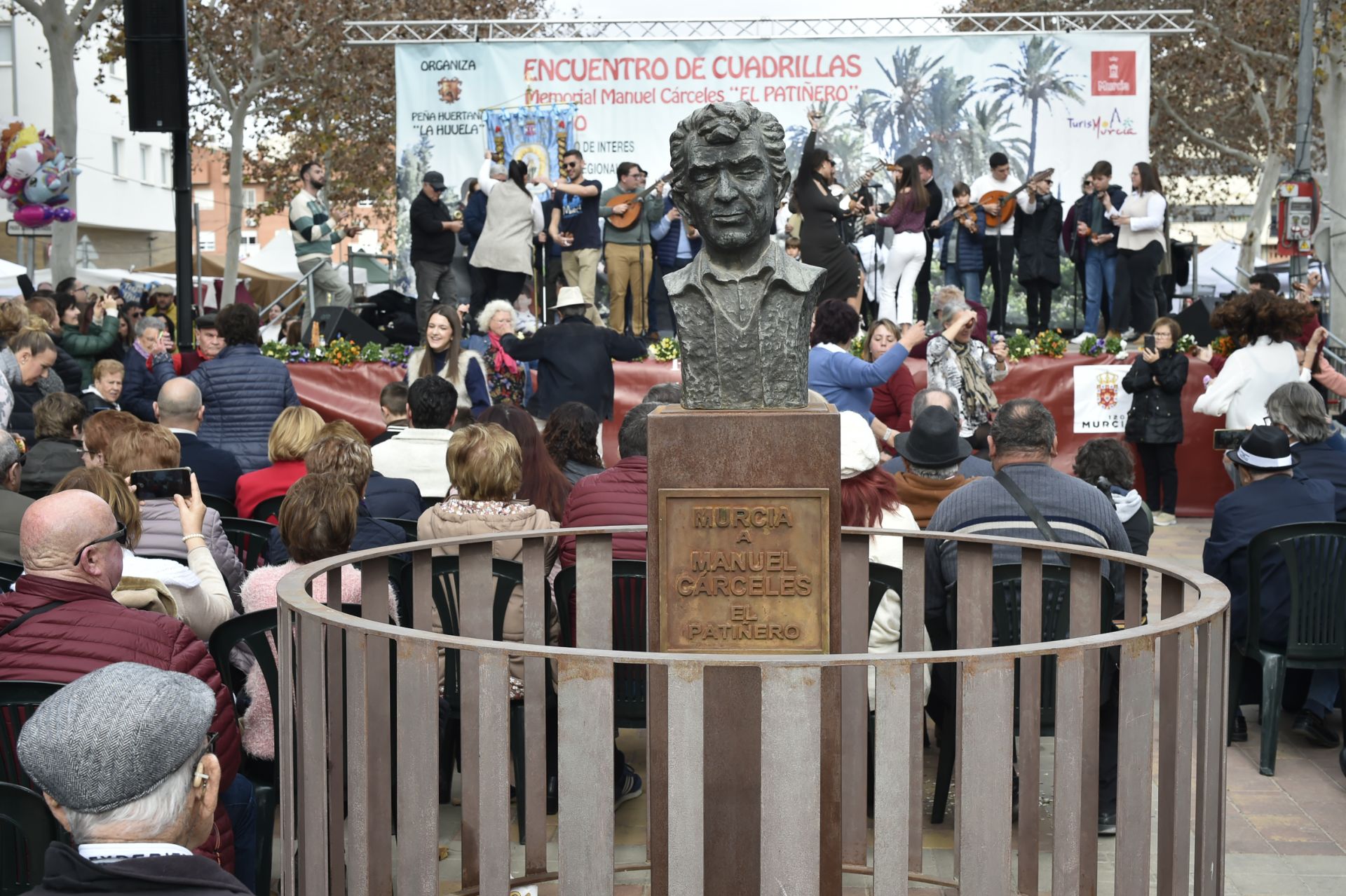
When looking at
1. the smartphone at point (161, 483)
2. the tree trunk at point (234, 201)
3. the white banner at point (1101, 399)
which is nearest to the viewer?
the smartphone at point (161, 483)

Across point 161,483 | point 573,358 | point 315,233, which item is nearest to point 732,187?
point 161,483

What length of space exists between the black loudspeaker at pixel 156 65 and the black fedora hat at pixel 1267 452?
646 centimetres

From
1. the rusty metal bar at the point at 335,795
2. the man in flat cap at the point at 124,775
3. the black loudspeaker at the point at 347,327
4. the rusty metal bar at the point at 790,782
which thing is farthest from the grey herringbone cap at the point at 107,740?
the black loudspeaker at the point at 347,327

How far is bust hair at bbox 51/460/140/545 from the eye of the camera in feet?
15.2

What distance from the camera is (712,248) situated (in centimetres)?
433

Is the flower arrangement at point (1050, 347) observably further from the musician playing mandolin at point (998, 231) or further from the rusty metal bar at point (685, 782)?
the rusty metal bar at point (685, 782)

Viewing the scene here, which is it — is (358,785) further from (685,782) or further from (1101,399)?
(1101,399)

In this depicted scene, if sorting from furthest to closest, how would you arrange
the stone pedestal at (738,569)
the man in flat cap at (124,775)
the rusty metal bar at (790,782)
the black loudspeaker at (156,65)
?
1. the black loudspeaker at (156,65)
2. the stone pedestal at (738,569)
3. the rusty metal bar at (790,782)
4. the man in flat cap at (124,775)

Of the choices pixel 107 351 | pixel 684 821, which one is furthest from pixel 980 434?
pixel 107 351

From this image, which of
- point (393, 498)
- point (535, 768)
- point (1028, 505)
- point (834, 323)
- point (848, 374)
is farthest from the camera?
point (834, 323)

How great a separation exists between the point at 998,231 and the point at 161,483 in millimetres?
11805

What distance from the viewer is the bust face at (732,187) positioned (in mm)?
4227

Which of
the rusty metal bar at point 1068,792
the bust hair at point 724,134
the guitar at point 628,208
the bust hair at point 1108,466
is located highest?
the guitar at point 628,208

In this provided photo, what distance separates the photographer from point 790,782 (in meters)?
2.66
